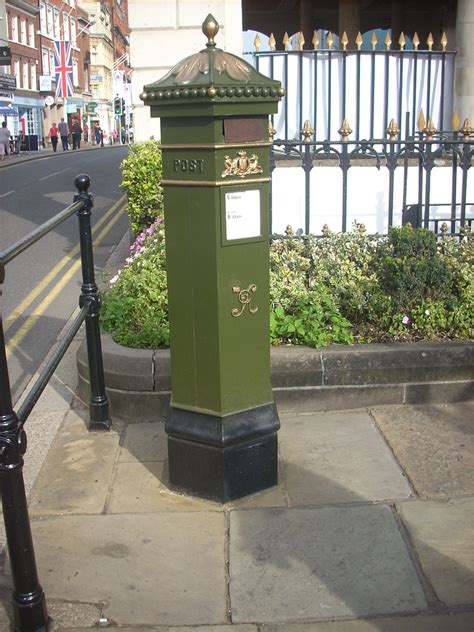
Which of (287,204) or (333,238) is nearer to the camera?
(333,238)

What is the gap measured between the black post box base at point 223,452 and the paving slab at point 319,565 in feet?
0.57

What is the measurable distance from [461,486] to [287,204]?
12.2 ft

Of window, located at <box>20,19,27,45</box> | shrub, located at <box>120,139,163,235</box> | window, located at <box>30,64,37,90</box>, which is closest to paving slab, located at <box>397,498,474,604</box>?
shrub, located at <box>120,139,163,235</box>

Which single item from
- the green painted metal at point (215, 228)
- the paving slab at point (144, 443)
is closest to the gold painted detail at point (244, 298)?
the green painted metal at point (215, 228)

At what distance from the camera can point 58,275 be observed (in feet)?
31.6

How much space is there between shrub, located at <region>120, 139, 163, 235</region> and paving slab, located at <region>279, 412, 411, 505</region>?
3.92 meters

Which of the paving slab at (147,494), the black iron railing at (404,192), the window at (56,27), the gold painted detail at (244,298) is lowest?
the paving slab at (147,494)

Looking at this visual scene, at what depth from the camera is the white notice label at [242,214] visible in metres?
3.49

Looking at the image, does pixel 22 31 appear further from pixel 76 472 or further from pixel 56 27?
pixel 76 472

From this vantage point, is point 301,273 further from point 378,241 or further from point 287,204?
point 287,204

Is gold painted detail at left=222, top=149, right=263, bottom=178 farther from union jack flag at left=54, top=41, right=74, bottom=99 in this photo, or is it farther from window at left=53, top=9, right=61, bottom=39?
window at left=53, top=9, right=61, bottom=39

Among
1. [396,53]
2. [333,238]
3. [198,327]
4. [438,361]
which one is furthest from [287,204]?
[198,327]

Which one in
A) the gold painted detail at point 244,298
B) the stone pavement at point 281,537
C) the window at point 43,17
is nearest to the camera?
the stone pavement at point 281,537

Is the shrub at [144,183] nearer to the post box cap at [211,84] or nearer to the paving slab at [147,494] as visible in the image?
the paving slab at [147,494]
